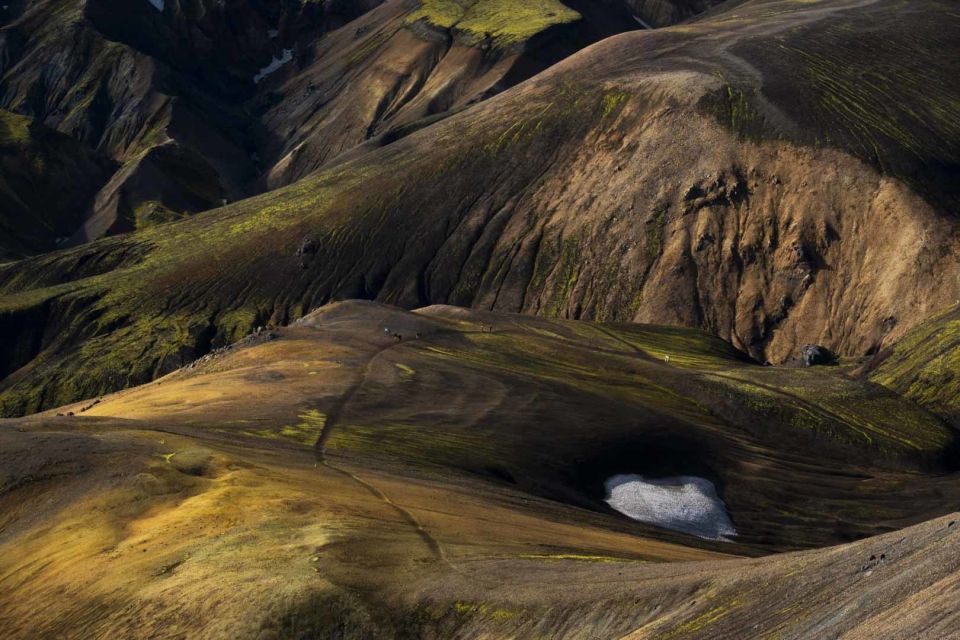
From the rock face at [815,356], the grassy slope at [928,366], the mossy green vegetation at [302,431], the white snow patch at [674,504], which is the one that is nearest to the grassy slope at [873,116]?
the rock face at [815,356]

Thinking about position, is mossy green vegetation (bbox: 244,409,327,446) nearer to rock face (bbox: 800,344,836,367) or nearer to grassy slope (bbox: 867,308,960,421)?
grassy slope (bbox: 867,308,960,421)

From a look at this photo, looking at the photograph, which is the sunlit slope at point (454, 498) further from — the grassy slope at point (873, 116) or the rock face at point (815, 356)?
the grassy slope at point (873, 116)

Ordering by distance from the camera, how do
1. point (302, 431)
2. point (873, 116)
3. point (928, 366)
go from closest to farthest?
point (302, 431)
point (928, 366)
point (873, 116)

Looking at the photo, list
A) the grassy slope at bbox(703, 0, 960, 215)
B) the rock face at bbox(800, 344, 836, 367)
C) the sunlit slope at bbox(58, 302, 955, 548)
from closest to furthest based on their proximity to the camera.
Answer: the sunlit slope at bbox(58, 302, 955, 548) → the rock face at bbox(800, 344, 836, 367) → the grassy slope at bbox(703, 0, 960, 215)

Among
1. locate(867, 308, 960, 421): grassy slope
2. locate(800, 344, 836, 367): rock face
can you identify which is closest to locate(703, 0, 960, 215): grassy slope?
locate(800, 344, 836, 367): rock face

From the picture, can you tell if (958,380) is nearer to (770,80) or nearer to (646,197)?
(646,197)

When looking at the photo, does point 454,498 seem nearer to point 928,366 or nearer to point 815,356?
point 928,366

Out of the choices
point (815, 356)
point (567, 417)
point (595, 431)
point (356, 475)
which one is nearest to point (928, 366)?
point (815, 356)

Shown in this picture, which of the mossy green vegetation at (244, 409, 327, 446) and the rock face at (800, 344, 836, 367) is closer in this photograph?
the mossy green vegetation at (244, 409, 327, 446)
